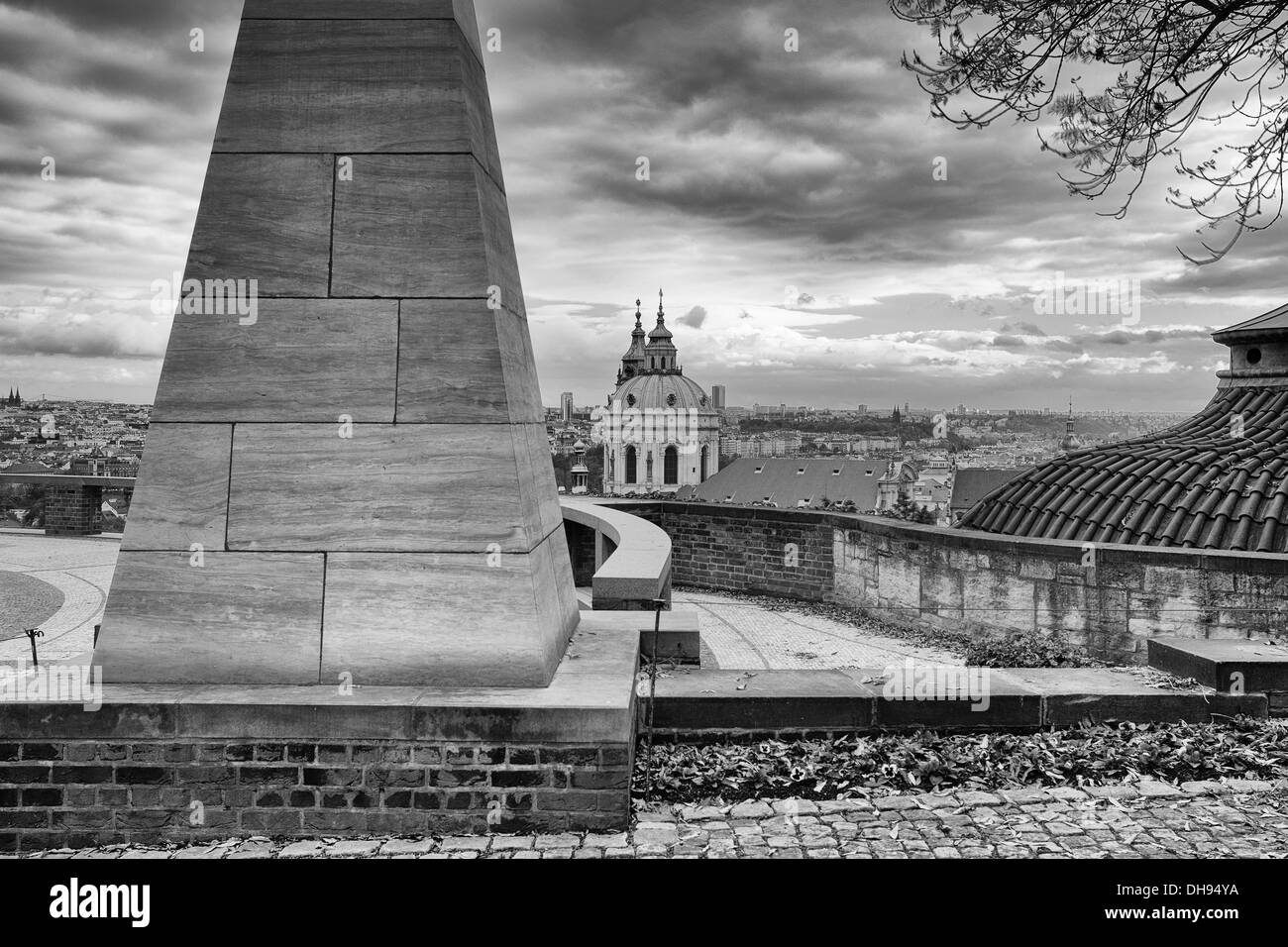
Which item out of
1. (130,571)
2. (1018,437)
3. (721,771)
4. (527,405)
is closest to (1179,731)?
(721,771)

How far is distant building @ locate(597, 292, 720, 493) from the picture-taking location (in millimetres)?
112562

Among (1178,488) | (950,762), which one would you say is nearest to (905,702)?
(950,762)

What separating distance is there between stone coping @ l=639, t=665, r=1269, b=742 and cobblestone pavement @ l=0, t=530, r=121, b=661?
14.8ft

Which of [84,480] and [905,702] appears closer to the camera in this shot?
[905,702]

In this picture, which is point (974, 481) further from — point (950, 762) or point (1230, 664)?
point (950, 762)

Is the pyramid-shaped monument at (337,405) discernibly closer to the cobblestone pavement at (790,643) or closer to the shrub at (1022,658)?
the shrub at (1022,658)

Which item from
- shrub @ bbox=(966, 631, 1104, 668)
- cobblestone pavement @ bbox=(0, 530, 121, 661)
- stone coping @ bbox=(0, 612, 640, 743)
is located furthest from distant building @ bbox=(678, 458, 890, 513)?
stone coping @ bbox=(0, 612, 640, 743)

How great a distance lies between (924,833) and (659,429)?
110 meters

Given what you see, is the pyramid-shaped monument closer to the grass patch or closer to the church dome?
the grass patch

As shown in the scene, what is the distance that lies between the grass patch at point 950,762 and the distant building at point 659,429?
10292 centimetres

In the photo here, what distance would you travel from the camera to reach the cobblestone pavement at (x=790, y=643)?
9445 millimetres

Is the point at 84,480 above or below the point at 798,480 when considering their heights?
above

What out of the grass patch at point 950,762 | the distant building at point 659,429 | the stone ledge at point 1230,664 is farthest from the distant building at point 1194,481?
the distant building at point 659,429

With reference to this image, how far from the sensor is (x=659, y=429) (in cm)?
11394
